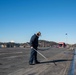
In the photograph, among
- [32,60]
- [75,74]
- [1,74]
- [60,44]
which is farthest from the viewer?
[60,44]

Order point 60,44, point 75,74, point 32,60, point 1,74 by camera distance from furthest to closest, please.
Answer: point 60,44, point 32,60, point 75,74, point 1,74

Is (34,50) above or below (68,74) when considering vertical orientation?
above

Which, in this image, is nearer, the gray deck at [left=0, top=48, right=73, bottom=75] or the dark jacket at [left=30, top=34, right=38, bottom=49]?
the gray deck at [left=0, top=48, right=73, bottom=75]

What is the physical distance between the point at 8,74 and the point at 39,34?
4.95 metres

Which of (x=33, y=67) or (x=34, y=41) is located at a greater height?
(x=34, y=41)

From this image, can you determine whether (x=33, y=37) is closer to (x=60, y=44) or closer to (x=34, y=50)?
(x=34, y=50)

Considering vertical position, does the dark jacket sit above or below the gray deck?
above

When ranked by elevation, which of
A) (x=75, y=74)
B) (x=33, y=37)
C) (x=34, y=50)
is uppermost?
(x=33, y=37)

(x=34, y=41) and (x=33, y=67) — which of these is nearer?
(x=33, y=67)

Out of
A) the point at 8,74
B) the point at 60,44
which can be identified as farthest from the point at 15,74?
the point at 60,44

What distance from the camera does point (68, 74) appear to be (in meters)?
7.84

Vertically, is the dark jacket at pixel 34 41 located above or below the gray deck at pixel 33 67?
above

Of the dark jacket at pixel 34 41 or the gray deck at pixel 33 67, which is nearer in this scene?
the gray deck at pixel 33 67

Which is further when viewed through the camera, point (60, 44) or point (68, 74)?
point (60, 44)
